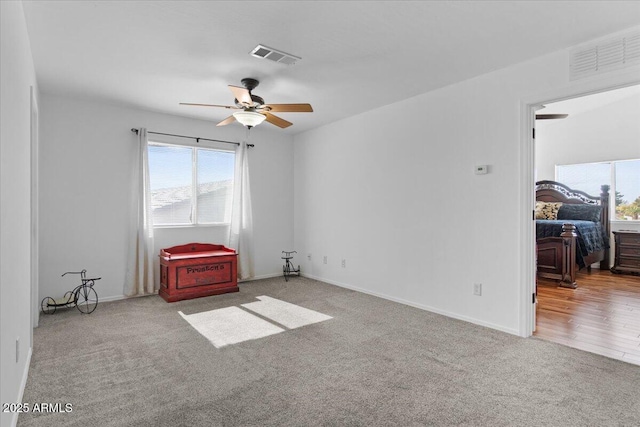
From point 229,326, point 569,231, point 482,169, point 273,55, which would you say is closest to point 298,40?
point 273,55

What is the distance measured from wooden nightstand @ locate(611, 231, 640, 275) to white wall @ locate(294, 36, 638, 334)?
13.9ft

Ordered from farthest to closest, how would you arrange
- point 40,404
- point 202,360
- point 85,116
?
1. point 85,116
2. point 202,360
3. point 40,404

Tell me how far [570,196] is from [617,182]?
29.5 inches

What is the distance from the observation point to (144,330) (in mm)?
3361

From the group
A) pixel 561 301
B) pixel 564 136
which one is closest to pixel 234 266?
pixel 561 301

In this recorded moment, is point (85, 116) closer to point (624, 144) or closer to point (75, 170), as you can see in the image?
point (75, 170)

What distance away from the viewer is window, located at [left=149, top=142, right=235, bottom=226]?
4.98 metres

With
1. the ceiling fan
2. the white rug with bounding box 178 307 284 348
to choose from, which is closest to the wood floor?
the white rug with bounding box 178 307 284 348

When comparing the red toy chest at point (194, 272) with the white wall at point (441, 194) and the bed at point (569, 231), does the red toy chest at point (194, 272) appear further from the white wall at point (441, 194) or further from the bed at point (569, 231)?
the bed at point (569, 231)

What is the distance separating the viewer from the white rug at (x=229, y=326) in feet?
10.3

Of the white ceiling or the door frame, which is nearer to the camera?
the white ceiling

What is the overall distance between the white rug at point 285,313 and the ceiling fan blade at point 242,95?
222 cm

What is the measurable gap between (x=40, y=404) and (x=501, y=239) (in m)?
3.77

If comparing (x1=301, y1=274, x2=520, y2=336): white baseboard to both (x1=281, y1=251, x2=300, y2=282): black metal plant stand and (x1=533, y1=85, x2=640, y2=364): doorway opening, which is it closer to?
(x1=533, y1=85, x2=640, y2=364): doorway opening
